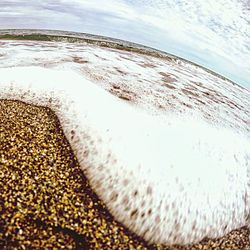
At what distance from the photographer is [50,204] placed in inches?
316

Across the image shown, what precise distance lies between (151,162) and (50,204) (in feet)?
15.1

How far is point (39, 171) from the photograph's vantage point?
360 inches

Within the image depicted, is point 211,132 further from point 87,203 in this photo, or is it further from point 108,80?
point 87,203

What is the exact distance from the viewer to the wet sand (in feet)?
23.6

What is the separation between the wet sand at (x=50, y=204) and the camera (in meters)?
7.20

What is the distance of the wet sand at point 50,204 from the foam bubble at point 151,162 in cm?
47

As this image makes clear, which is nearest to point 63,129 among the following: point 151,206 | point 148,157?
point 148,157

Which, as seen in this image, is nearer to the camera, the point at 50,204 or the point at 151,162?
the point at 50,204

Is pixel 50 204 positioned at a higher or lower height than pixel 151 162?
lower

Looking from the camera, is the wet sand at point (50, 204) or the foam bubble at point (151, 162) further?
the foam bubble at point (151, 162)

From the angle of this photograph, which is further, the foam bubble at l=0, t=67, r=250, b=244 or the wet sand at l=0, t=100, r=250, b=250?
the foam bubble at l=0, t=67, r=250, b=244

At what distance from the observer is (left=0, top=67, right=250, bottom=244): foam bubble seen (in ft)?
29.6

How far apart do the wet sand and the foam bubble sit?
0.47 m

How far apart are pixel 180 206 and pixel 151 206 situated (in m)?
1.22
